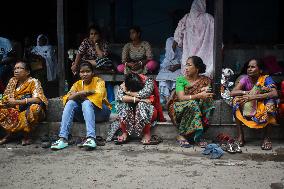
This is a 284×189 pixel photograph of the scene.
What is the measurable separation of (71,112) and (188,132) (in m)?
1.75

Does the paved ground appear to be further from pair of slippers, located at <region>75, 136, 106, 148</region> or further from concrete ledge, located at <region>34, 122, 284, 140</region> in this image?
concrete ledge, located at <region>34, 122, 284, 140</region>

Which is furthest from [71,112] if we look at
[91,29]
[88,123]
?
[91,29]

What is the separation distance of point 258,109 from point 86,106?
8.18 ft

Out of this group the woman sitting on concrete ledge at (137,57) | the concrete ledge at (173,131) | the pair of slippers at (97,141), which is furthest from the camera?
the woman sitting on concrete ledge at (137,57)

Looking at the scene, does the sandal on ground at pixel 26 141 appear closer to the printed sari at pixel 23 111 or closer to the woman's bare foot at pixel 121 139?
the printed sari at pixel 23 111

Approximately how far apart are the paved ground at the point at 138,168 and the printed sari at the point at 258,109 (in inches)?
15.1

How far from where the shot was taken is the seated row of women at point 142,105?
6082 mm

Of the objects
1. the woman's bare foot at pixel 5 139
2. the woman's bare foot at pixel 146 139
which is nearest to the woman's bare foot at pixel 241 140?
the woman's bare foot at pixel 146 139

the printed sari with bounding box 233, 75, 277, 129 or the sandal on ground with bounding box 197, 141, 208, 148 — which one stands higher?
the printed sari with bounding box 233, 75, 277, 129

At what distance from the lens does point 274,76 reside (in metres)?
8.09

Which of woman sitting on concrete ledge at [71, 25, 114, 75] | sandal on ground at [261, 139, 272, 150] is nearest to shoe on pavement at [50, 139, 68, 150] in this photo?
woman sitting on concrete ledge at [71, 25, 114, 75]

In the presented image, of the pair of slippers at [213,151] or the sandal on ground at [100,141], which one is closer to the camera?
the pair of slippers at [213,151]

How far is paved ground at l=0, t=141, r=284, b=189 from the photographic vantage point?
15.2 ft

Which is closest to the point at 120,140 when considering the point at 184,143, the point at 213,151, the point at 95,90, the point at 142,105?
the point at 142,105
